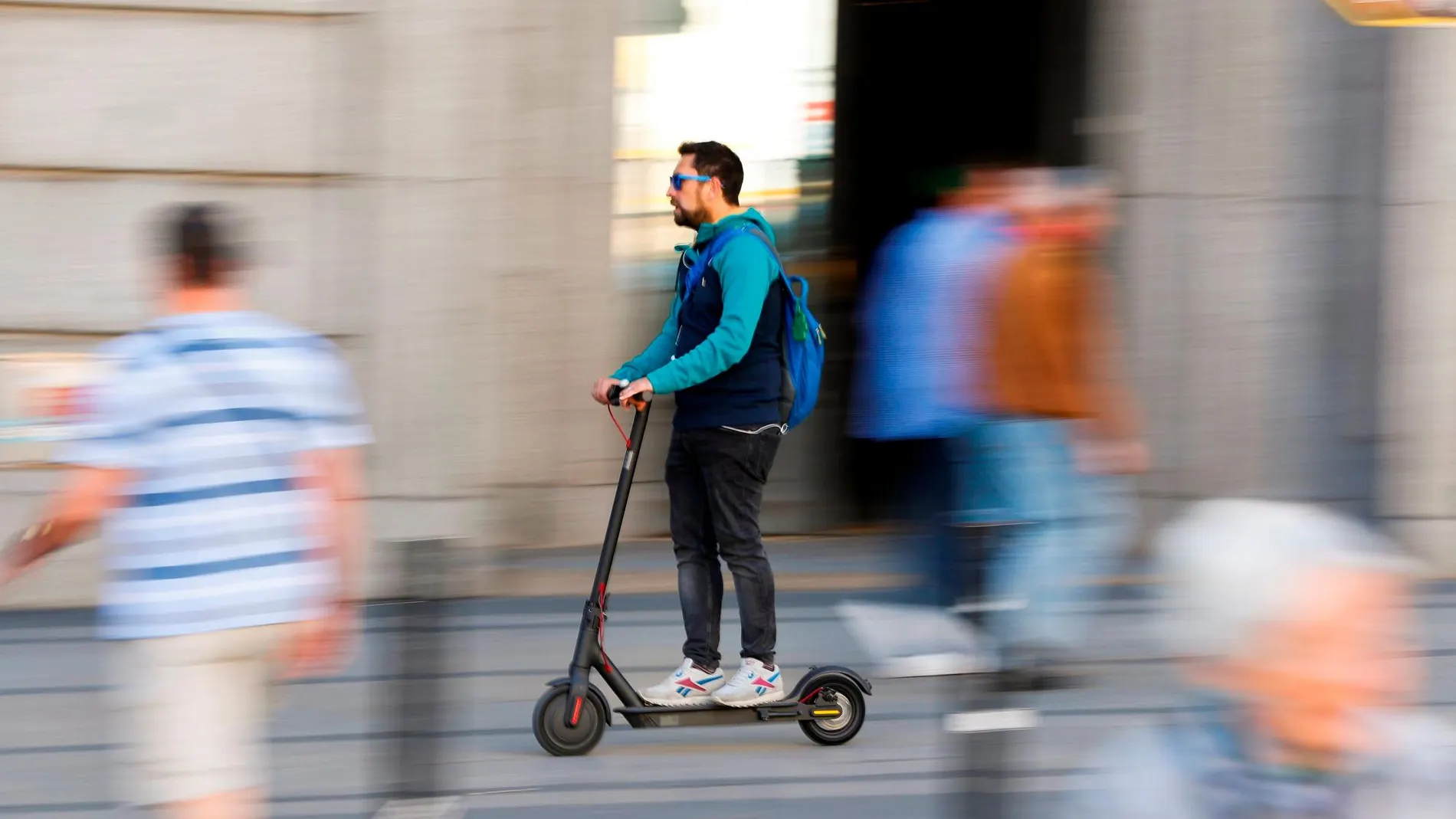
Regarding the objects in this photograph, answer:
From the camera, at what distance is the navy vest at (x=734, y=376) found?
5.05 m

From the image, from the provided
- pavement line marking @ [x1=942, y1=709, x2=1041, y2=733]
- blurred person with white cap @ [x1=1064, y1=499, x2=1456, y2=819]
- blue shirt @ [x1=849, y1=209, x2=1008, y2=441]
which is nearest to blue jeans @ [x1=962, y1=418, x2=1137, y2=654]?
blue shirt @ [x1=849, y1=209, x2=1008, y2=441]

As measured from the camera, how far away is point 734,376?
5.07 m

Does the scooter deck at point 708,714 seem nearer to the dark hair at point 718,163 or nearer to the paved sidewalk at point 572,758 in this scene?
the paved sidewalk at point 572,758

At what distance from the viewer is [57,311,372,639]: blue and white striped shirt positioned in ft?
10.8

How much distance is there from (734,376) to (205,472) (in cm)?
206

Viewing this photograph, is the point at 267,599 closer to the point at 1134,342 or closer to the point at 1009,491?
the point at 1009,491

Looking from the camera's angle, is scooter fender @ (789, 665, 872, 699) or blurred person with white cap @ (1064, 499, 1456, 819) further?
scooter fender @ (789, 665, 872, 699)

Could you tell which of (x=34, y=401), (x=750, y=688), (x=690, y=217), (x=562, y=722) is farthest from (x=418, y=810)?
(x=34, y=401)

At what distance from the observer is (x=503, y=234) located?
745 cm

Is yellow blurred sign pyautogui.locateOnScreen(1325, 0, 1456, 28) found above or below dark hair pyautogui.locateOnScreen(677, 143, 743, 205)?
above

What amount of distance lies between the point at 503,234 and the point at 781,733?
2.92m

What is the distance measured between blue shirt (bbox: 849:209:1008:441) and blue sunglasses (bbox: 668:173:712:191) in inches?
38.4

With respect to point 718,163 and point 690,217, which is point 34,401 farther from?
point 718,163

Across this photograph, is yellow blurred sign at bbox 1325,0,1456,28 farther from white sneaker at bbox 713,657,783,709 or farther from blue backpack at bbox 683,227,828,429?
white sneaker at bbox 713,657,783,709
